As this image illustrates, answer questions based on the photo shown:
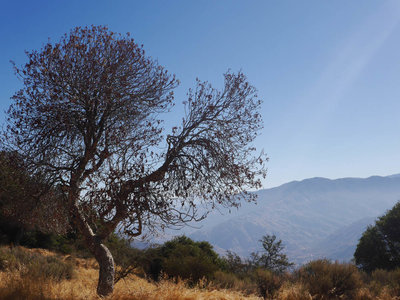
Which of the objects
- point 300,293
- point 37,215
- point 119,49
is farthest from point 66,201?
point 300,293

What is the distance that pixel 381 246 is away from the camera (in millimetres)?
30594

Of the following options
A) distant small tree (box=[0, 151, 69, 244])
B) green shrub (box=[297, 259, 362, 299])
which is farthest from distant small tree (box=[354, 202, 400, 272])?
distant small tree (box=[0, 151, 69, 244])

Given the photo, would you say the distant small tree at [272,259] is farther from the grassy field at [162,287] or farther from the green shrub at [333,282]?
the green shrub at [333,282]

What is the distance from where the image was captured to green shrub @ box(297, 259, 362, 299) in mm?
12078

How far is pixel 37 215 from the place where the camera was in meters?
9.63

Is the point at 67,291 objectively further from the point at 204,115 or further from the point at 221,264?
the point at 221,264

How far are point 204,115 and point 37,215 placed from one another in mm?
6146

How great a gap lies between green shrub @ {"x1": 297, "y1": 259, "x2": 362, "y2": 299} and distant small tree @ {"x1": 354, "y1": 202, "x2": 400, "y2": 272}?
66.1ft

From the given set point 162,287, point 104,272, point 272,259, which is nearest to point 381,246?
point 272,259

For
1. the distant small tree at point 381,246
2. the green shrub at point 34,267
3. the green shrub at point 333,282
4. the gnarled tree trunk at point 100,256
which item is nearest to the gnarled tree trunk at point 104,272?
the gnarled tree trunk at point 100,256

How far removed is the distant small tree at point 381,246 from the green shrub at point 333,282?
66.1 ft

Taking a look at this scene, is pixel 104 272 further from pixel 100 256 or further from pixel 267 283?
pixel 267 283

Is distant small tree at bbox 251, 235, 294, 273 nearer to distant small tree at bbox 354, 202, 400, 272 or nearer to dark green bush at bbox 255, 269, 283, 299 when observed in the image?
distant small tree at bbox 354, 202, 400, 272

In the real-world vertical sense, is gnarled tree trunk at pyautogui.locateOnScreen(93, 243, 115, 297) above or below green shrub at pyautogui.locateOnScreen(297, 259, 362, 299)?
above
